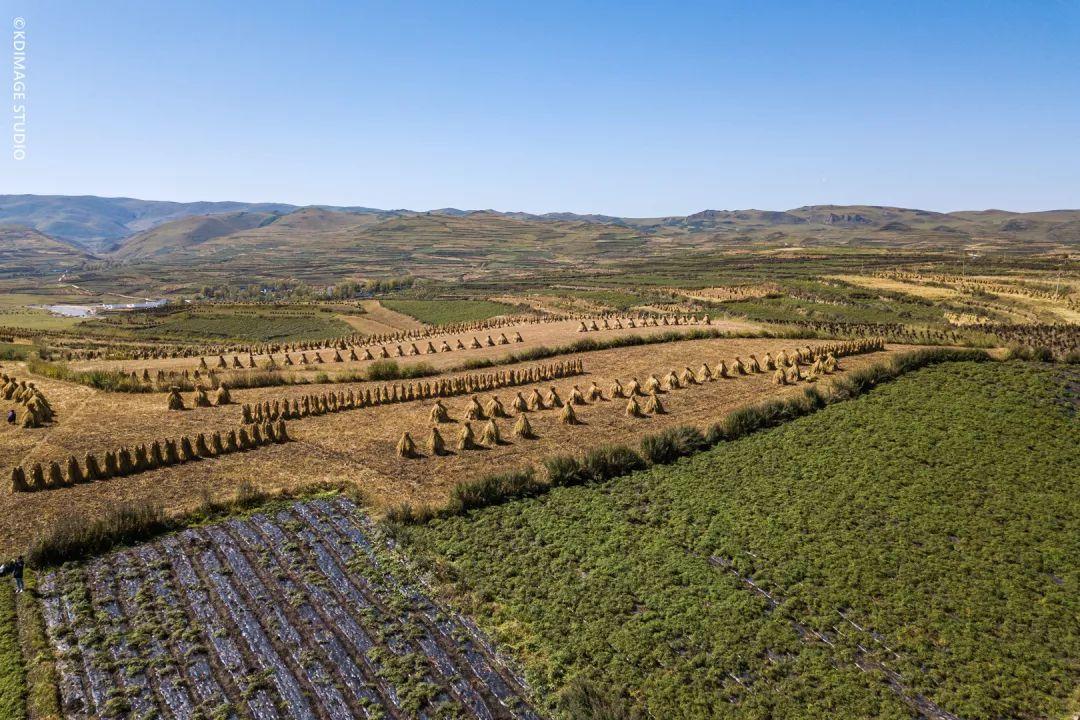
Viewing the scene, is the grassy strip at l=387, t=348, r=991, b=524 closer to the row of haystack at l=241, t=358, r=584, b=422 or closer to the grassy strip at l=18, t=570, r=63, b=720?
the grassy strip at l=18, t=570, r=63, b=720

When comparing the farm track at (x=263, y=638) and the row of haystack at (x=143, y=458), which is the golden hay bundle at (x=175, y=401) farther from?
the farm track at (x=263, y=638)

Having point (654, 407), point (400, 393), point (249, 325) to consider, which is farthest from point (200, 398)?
point (249, 325)

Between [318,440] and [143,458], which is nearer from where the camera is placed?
[143,458]

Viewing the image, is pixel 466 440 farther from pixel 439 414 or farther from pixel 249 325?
pixel 249 325

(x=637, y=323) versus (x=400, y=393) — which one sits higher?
(x=637, y=323)

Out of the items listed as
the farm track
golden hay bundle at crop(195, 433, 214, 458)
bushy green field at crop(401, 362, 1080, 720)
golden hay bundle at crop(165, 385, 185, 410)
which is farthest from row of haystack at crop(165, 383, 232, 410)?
bushy green field at crop(401, 362, 1080, 720)

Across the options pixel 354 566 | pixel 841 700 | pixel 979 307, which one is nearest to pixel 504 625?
pixel 354 566
